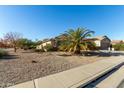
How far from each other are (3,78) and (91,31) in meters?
12.1

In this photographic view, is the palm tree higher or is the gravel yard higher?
the palm tree

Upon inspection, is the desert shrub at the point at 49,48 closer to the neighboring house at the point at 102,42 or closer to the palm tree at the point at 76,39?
the palm tree at the point at 76,39

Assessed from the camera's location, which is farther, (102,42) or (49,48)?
(102,42)

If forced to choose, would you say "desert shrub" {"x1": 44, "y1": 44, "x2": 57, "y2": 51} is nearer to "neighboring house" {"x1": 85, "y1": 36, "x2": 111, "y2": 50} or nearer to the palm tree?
the palm tree

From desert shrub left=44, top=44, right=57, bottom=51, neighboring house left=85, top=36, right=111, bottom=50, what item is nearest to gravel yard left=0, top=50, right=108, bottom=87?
desert shrub left=44, top=44, right=57, bottom=51

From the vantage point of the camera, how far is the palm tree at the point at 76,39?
→ 15.1 m

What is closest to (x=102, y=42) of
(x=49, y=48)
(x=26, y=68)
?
(x=49, y=48)

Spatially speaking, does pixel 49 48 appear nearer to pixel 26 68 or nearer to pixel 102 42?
pixel 26 68

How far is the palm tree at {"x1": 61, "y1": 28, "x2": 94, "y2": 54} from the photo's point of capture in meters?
15.1

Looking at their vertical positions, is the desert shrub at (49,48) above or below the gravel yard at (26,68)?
above

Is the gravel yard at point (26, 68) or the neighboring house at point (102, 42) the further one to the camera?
the neighboring house at point (102, 42)

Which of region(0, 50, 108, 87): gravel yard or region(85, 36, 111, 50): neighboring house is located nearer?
region(0, 50, 108, 87): gravel yard

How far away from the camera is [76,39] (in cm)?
1534

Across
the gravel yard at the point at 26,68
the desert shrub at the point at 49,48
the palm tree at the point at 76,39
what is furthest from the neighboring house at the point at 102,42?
the gravel yard at the point at 26,68
